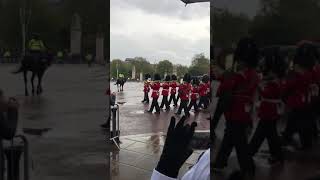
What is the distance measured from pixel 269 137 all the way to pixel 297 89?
0.80 feet

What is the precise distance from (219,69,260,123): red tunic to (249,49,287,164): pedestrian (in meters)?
0.04

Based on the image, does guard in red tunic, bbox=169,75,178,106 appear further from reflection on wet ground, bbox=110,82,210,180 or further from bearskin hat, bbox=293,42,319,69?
bearskin hat, bbox=293,42,319,69

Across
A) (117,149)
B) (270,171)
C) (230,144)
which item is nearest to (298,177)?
(270,171)

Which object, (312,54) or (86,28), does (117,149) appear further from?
(312,54)

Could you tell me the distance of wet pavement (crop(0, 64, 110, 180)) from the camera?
2.33 metres

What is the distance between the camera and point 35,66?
2299mm

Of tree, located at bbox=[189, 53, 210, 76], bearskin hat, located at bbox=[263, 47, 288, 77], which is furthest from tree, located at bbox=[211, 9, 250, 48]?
tree, located at bbox=[189, 53, 210, 76]

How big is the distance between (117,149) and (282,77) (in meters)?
4.74

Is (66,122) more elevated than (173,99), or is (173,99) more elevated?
(66,122)

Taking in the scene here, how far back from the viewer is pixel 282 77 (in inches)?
76.6

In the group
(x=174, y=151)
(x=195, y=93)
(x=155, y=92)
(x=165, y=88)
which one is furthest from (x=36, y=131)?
(x=155, y=92)

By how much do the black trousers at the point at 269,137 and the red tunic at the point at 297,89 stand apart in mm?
119

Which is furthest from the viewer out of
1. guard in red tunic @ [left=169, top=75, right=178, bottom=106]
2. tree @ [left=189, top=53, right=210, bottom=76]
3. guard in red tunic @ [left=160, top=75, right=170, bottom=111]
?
guard in red tunic @ [left=160, top=75, right=170, bottom=111]

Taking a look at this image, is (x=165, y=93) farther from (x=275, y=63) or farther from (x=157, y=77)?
(x=275, y=63)
